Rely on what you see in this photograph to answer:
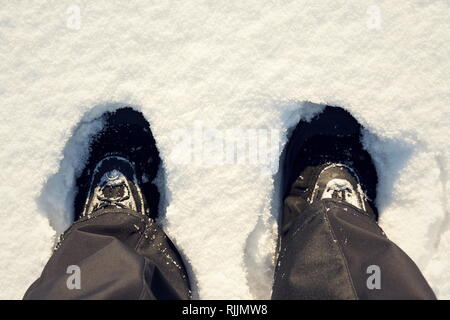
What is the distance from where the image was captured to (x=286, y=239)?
122cm

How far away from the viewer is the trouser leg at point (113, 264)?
930 millimetres

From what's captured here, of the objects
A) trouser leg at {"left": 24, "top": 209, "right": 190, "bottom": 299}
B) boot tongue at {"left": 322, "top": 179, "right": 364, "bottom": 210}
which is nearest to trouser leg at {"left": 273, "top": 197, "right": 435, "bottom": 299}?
boot tongue at {"left": 322, "top": 179, "right": 364, "bottom": 210}

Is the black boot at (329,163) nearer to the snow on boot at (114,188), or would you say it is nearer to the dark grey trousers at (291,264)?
the dark grey trousers at (291,264)

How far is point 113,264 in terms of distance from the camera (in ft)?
3.21

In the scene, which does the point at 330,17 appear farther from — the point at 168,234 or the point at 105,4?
the point at 168,234

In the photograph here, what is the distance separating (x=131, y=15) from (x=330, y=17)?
65cm

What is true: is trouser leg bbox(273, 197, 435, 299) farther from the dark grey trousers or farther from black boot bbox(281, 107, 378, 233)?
black boot bbox(281, 107, 378, 233)

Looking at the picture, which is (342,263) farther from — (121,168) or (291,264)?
(121,168)

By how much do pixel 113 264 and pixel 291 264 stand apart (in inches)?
17.7

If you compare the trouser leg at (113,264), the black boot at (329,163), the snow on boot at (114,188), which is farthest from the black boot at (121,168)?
the black boot at (329,163)

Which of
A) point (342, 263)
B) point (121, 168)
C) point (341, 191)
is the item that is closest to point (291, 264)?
point (342, 263)

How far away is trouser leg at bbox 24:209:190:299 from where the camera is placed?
3.05 ft

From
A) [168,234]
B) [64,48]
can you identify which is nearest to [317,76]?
[168,234]

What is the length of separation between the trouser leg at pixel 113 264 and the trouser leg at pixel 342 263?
1.04 ft
